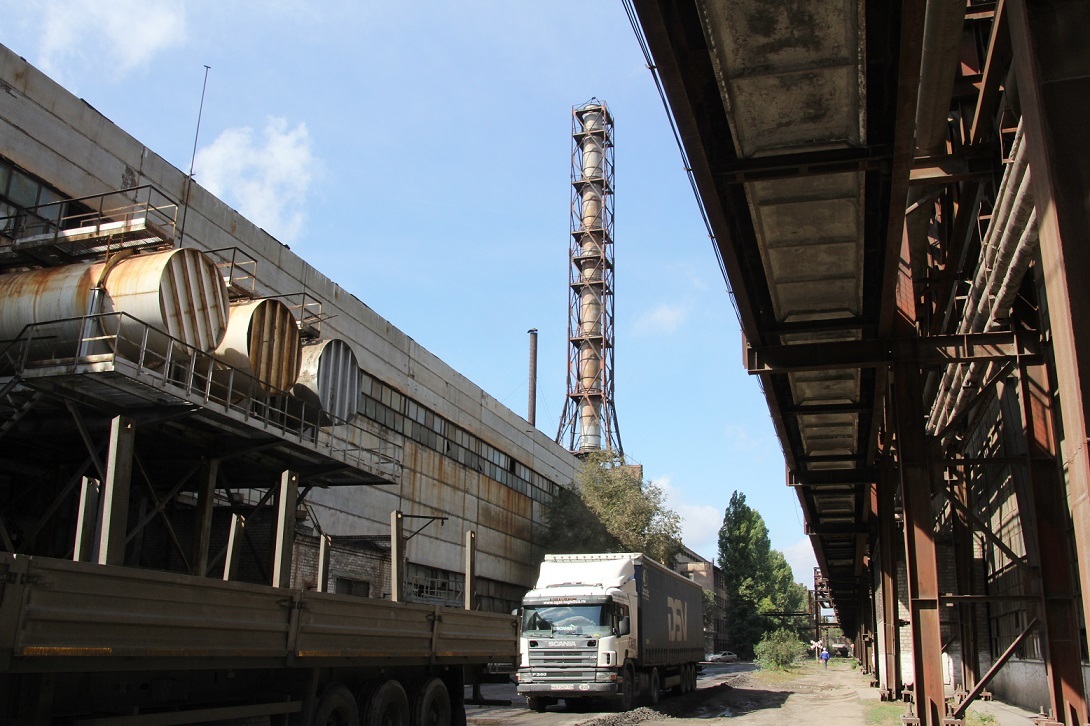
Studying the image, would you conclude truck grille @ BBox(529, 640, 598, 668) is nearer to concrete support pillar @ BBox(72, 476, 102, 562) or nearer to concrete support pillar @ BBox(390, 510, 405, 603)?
concrete support pillar @ BBox(390, 510, 405, 603)

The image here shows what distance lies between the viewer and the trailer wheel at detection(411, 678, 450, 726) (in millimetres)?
11242

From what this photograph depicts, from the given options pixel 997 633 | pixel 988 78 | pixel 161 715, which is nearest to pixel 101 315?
pixel 161 715

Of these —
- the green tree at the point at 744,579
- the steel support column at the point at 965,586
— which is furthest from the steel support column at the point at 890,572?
the green tree at the point at 744,579

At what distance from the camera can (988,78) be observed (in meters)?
10.5

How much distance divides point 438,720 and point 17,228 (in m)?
12.5

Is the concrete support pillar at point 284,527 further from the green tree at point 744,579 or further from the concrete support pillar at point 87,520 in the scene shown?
the green tree at point 744,579

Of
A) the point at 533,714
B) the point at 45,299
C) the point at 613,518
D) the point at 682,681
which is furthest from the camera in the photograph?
the point at 613,518

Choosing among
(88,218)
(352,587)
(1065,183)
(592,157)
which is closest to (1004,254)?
(1065,183)

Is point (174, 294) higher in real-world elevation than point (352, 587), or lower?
higher

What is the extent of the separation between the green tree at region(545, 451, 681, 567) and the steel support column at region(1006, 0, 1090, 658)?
33238mm

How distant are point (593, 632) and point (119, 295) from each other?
11847 mm

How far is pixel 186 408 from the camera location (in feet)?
48.6

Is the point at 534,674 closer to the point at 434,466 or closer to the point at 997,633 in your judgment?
the point at 997,633

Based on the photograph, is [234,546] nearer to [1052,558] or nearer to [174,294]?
[174,294]
